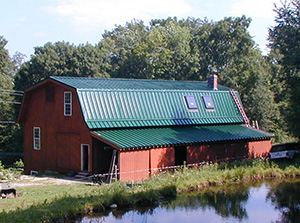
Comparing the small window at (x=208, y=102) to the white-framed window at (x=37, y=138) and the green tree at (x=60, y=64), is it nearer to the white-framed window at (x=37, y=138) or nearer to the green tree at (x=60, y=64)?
the white-framed window at (x=37, y=138)

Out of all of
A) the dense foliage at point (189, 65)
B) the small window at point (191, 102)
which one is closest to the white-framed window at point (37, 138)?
the small window at point (191, 102)

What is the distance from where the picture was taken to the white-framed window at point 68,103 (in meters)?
24.7

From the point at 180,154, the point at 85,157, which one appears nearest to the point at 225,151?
the point at 180,154

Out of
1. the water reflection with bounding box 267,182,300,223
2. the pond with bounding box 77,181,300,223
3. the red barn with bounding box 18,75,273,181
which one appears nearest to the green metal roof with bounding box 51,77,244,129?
the red barn with bounding box 18,75,273,181

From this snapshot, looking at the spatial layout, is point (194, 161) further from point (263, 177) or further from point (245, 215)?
point (245, 215)

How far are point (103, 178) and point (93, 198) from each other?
6499 mm

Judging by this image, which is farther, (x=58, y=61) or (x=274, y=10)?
(x=58, y=61)

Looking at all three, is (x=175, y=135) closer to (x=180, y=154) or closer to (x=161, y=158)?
(x=180, y=154)

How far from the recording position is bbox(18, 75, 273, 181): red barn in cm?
2291

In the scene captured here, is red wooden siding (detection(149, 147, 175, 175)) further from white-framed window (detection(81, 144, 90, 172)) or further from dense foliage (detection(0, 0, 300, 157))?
dense foliage (detection(0, 0, 300, 157))

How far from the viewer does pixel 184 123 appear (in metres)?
26.8

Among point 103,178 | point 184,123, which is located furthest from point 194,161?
point 103,178

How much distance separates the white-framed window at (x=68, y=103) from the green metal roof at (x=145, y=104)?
27.7 inches

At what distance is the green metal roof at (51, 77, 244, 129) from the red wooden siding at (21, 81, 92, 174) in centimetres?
88
